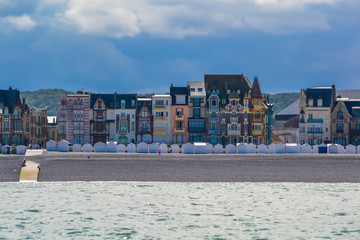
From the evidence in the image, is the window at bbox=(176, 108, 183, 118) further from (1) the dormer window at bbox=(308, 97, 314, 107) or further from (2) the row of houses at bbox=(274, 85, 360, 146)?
(1) the dormer window at bbox=(308, 97, 314, 107)

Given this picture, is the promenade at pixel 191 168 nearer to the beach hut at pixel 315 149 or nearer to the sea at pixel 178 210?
the sea at pixel 178 210

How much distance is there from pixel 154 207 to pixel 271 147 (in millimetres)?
50299

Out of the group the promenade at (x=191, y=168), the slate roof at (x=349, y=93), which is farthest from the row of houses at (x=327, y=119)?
the promenade at (x=191, y=168)

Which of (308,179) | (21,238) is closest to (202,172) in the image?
(308,179)

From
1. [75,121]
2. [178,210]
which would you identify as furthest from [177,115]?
[178,210]

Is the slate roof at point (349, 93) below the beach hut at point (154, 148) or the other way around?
the other way around

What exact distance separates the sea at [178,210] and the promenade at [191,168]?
2712 mm

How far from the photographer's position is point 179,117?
12519 cm

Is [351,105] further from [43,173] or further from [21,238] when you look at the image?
[21,238]

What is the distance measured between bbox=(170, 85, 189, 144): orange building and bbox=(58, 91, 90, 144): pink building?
17235 millimetres

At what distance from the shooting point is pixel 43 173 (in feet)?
238

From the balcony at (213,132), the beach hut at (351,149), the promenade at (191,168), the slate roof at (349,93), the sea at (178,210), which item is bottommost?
the sea at (178,210)

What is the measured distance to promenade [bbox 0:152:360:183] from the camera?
72.6 m

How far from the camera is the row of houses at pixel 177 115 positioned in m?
125
